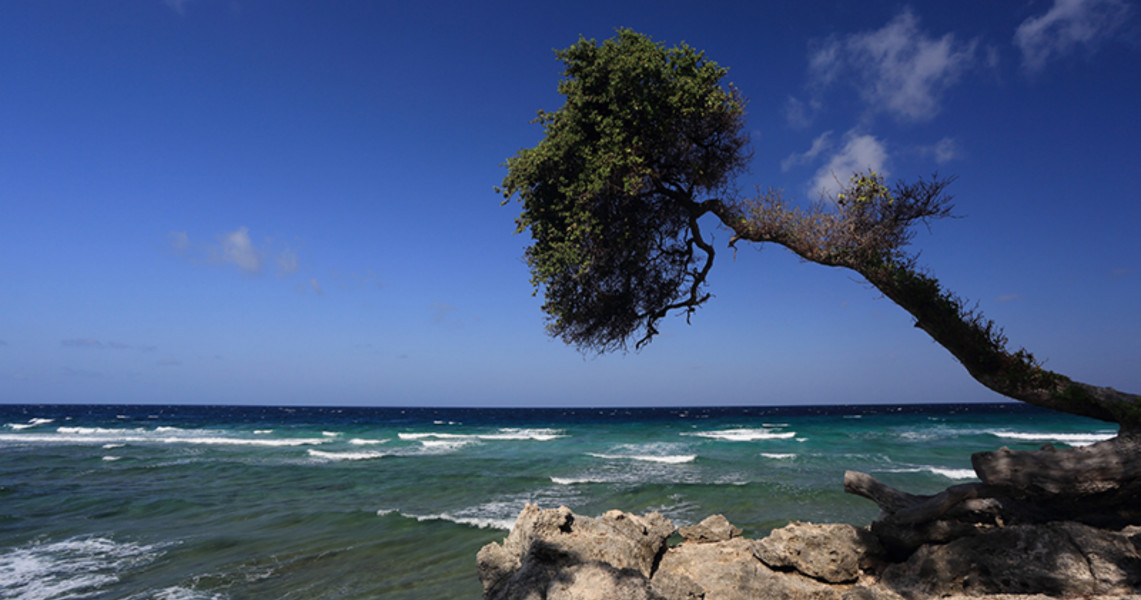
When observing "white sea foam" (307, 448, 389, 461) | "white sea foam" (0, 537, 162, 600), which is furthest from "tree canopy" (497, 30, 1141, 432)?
"white sea foam" (307, 448, 389, 461)

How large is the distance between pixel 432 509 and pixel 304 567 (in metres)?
4.74

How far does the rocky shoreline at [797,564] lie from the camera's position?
472 cm

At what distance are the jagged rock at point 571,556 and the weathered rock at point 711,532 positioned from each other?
589 millimetres

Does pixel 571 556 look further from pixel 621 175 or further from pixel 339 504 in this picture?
pixel 339 504

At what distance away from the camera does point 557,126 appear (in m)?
7.18

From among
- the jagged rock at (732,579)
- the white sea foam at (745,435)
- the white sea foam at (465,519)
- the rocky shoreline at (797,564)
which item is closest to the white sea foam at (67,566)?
the white sea foam at (465,519)

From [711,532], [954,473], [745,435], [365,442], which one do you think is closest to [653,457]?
→ [954,473]

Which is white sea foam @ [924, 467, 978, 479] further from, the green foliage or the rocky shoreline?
the green foliage

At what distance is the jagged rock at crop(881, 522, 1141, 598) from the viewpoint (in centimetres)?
505

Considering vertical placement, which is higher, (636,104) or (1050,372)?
(636,104)

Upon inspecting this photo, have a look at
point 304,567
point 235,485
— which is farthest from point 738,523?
point 235,485

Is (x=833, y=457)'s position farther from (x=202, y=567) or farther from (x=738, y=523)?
(x=202, y=567)

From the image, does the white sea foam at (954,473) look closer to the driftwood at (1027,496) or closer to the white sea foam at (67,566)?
the driftwood at (1027,496)

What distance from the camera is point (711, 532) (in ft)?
23.0
